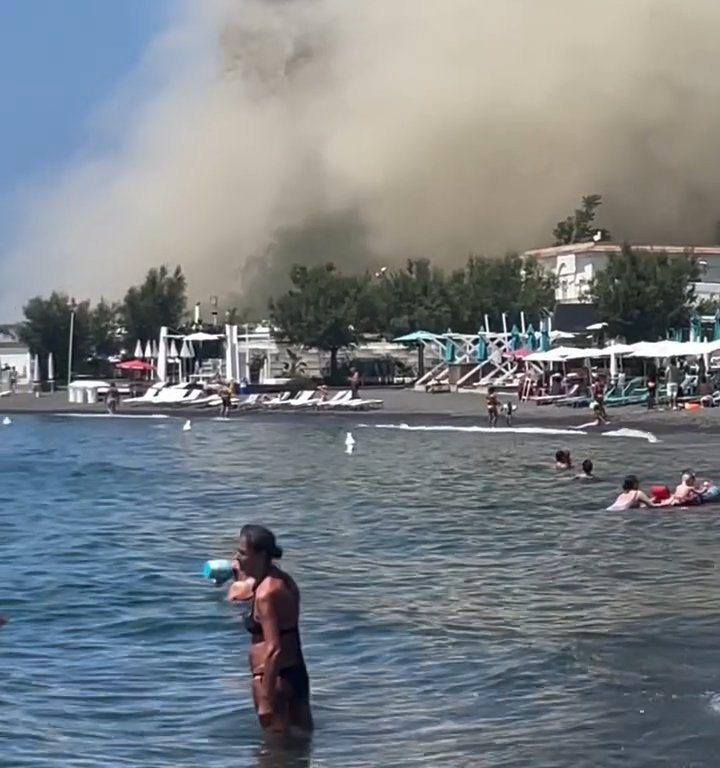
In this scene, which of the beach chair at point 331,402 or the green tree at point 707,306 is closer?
→ the beach chair at point 331,402

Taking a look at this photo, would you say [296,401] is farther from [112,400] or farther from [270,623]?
[270,623]

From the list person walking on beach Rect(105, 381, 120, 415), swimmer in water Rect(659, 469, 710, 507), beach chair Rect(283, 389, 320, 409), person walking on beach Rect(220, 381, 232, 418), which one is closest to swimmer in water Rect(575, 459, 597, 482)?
swimmer in water Rect(659, 469, 710, 507)

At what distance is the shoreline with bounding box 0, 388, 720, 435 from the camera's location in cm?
4653

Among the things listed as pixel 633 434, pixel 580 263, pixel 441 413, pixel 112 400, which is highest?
pixel 580 263

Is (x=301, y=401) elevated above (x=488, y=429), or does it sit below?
above

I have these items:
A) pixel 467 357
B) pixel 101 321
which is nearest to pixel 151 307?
pixel 101 321

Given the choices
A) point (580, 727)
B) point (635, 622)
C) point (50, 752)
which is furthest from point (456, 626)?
point (50, 752)

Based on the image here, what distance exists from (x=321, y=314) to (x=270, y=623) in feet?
240

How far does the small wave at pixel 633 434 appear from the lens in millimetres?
42612

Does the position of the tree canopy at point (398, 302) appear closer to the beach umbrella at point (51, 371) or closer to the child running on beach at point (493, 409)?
the beach umbrella at point (51, 371)

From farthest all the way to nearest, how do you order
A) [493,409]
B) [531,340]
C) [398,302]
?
[398,302] → [531,340] → [493,409]

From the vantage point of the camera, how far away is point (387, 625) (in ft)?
52.1

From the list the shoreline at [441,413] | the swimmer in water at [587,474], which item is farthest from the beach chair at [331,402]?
the swimmer in water at [587,474]

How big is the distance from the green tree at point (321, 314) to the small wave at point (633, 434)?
38.3 m
